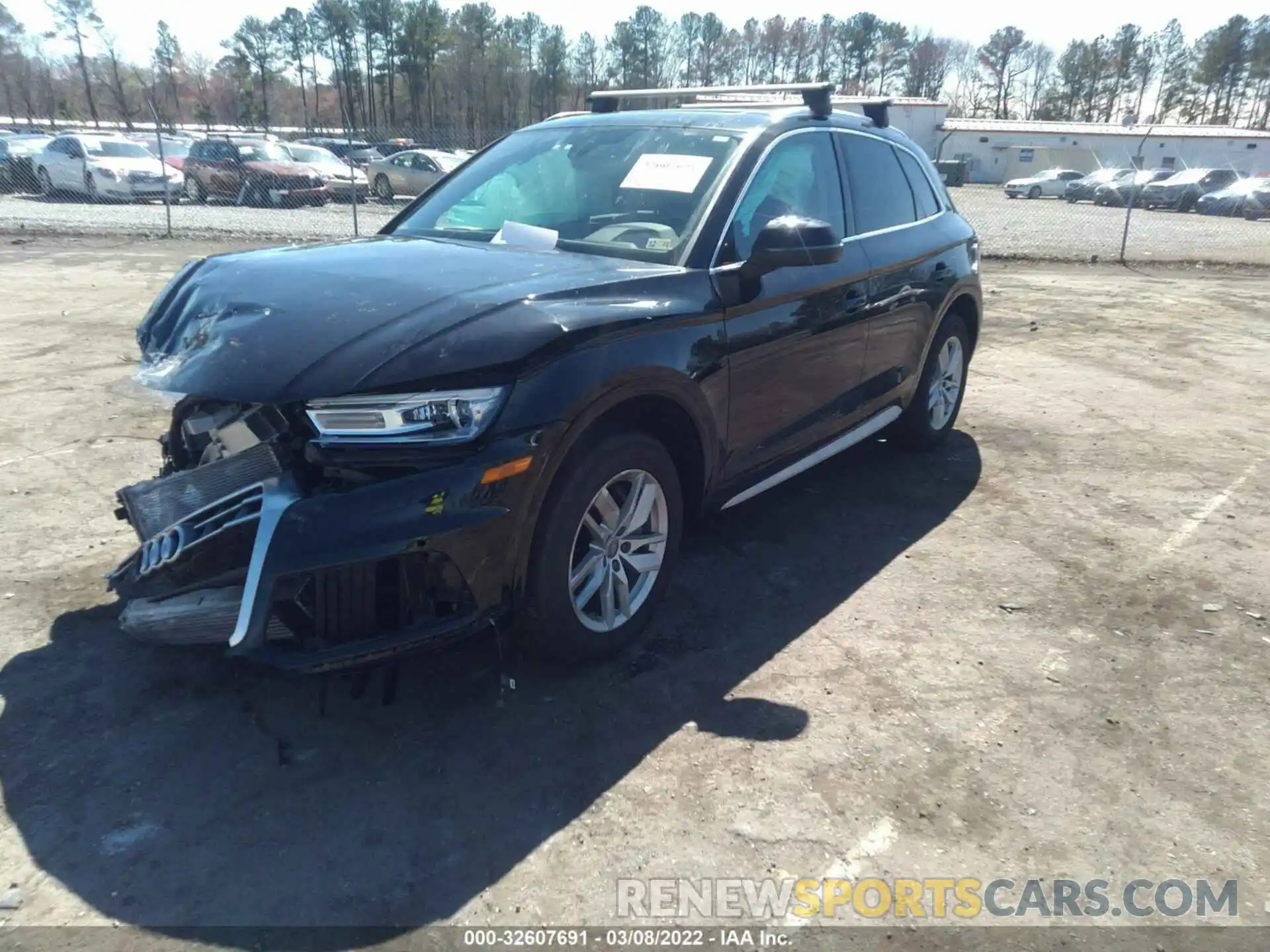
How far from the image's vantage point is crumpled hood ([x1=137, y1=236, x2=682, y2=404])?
104 inches

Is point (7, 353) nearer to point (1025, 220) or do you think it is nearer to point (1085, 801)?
point (1085, 801)

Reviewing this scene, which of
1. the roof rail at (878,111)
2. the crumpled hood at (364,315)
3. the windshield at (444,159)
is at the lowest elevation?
the crumpled hood at (364,315)

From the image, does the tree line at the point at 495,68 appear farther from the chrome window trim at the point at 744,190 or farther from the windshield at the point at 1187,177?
the chrome window trim at the point at 744,190

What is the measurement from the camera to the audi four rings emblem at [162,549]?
2.78 m

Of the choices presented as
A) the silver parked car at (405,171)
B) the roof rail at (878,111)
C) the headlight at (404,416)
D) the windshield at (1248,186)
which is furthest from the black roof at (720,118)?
the windshield at (1248,186)

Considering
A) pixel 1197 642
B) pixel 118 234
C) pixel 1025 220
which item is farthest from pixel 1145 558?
pixel 1025 220

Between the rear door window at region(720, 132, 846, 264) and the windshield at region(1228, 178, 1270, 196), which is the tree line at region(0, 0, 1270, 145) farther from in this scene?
the rear door window at region(720, 132, 846, 264)

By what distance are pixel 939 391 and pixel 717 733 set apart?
11.2ft

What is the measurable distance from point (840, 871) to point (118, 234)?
673 inches

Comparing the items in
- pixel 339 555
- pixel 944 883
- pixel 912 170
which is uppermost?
pixel 912 170

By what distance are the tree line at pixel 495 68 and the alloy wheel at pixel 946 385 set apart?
4595cm

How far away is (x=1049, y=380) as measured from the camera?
305 inches

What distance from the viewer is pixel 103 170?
2155 centimetres

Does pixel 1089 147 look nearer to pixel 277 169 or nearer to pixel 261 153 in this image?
pixel 261 153
